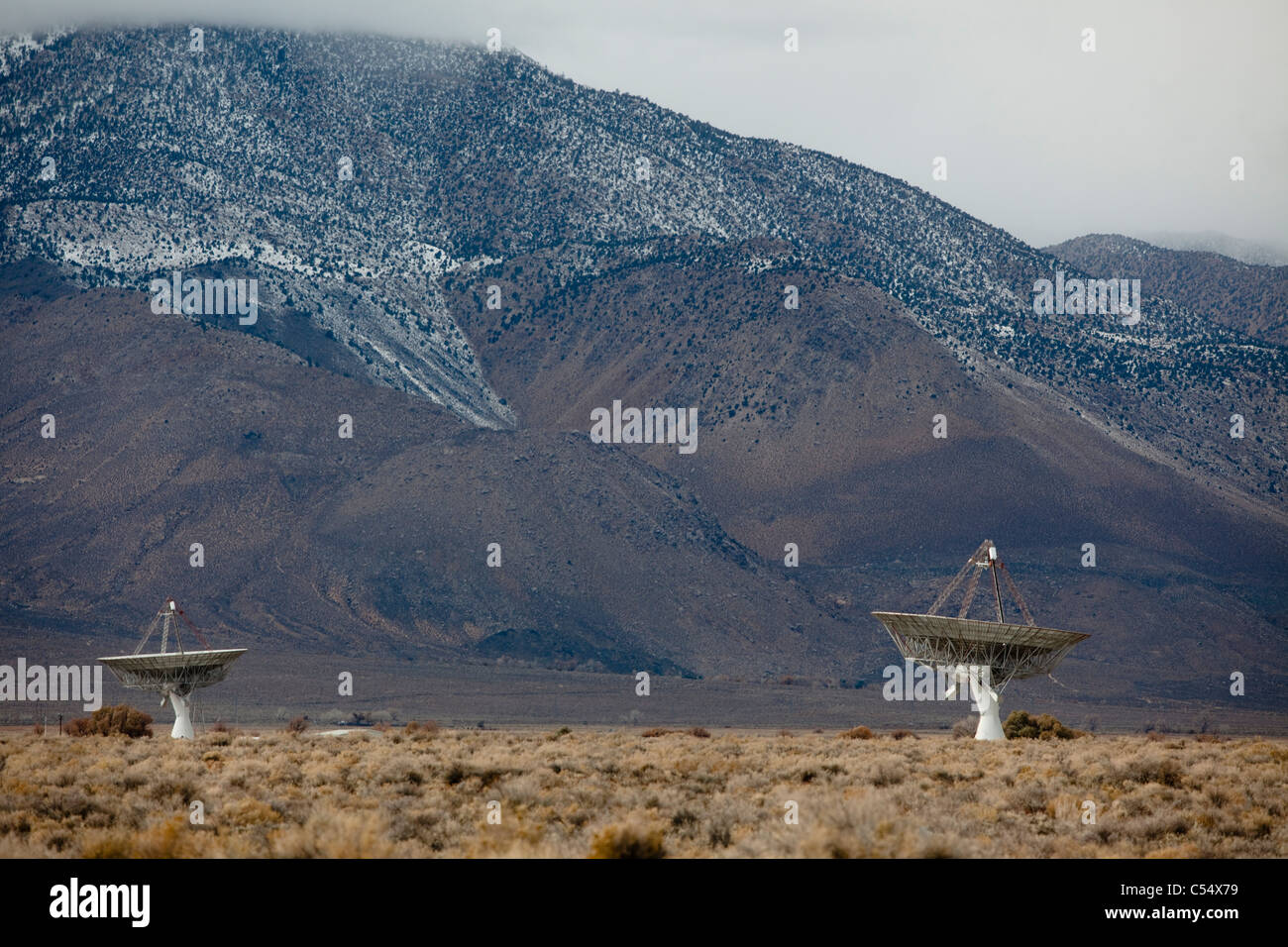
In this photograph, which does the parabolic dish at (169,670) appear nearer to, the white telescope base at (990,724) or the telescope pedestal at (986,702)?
the telescope pedestal at (986,702)

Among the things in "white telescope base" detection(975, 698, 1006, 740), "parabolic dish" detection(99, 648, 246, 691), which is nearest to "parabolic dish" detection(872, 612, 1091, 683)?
A: "white telescope base" detection(975, 698, 1006, 740)

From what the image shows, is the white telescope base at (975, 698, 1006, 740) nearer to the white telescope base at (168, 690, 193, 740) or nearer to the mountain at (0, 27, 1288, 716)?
the white telescope base at (168, 690, 193, 740)

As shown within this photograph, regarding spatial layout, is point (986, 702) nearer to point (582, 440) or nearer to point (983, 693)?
point (983, 693)
